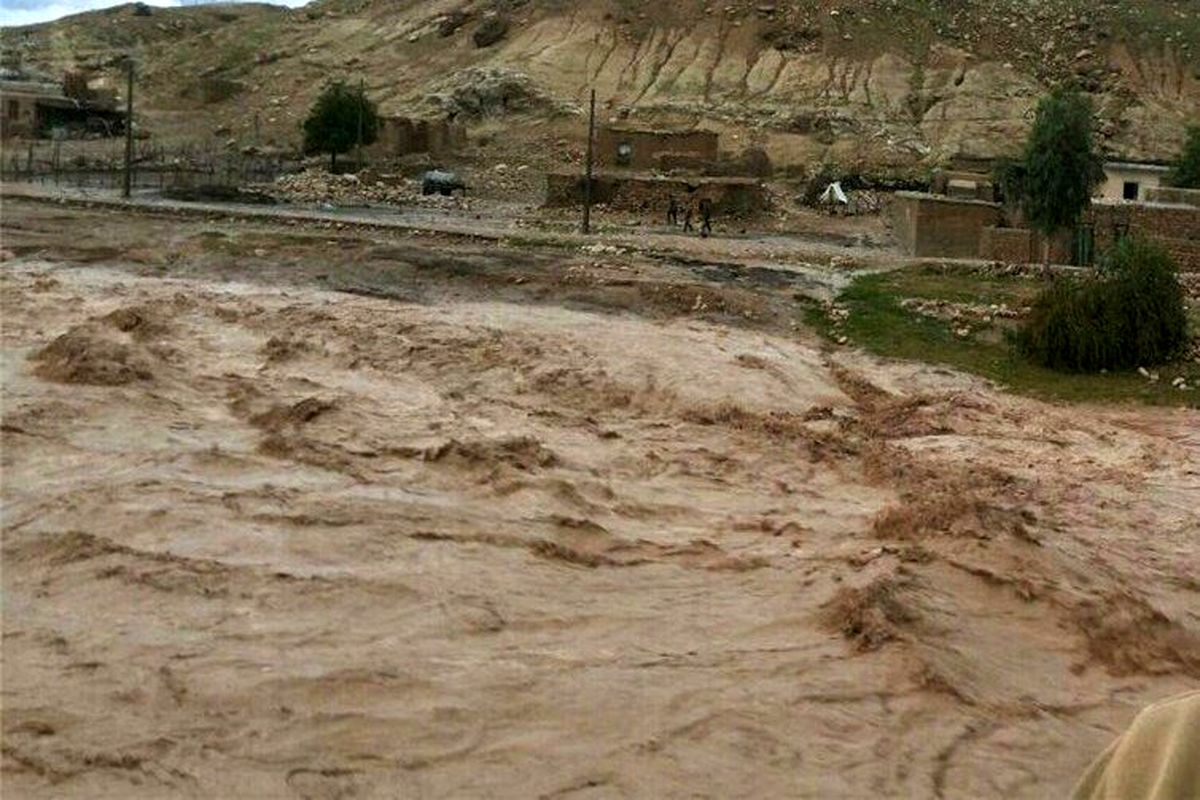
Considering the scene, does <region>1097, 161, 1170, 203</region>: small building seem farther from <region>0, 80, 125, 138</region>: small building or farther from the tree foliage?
<region>0, 80, 125, 138</region>: small building

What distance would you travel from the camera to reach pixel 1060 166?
74.0 ft

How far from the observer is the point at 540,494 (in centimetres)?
967

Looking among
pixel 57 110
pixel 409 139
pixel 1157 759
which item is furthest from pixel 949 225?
pixel 57 110

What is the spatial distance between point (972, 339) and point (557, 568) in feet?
35.4

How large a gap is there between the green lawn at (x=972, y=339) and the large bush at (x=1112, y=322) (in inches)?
10.3

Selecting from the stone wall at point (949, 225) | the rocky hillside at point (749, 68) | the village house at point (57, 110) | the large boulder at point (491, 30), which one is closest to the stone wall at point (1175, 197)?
the stone wall at point (949, 225)

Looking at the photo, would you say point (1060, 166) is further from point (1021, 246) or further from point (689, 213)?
point (689, 213)

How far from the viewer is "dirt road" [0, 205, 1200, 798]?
18.9 feet

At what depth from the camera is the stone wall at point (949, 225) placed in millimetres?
27234

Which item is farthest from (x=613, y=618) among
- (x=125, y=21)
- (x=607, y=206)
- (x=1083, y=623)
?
(x=125, y=21)

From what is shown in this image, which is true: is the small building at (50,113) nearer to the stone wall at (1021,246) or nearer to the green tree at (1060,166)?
the stone wall at (1021,246)

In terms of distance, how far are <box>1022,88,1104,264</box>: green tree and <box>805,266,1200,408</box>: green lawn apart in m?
1.22

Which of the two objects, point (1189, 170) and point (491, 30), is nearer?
point (1189, 170)

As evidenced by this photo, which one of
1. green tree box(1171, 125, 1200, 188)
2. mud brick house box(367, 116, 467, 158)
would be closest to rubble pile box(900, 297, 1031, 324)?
green tree box(1171, 125, 1200, 188)
